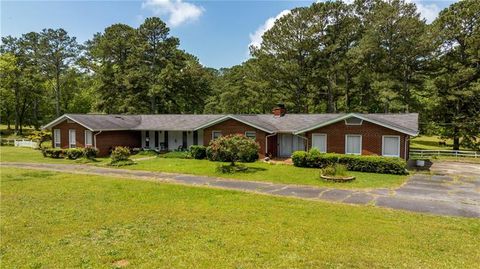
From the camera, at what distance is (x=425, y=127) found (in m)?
36.2

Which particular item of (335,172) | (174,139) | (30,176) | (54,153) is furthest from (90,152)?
(335,172)

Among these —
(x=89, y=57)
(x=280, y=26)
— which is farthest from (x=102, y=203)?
(x=89, y=57)

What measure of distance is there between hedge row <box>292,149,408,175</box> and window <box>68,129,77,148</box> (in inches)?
810

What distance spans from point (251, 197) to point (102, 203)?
5915 mm

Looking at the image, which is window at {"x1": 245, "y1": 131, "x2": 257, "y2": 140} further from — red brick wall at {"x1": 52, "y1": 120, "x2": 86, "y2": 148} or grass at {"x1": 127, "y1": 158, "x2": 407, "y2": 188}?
red brick wall at {"x1": 52, "y1": 120, "x2": 86, "y2": 148}

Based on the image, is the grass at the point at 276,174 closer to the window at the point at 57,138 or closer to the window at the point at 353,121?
the window at the point at 353,121

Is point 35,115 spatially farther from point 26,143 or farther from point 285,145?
point 285,145

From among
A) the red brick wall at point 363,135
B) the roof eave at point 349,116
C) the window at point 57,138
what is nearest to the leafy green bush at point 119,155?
the window at point 57,138

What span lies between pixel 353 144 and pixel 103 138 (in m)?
21.5

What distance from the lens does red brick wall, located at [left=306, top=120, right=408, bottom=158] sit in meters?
22.2

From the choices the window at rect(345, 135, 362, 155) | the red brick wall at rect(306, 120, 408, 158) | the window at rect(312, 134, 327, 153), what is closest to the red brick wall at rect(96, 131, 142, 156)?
the red brick wall at rect(306, 120, 408, 158)

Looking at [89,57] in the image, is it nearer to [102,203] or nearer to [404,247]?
[102,203]

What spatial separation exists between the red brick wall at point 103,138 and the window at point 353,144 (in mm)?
20809

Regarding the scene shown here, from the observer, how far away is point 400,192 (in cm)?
1471
